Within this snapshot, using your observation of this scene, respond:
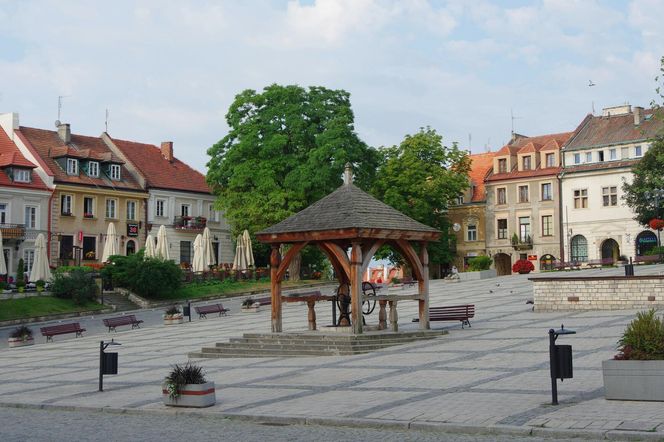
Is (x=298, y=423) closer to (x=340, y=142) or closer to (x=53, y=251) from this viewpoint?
(x=340, y=142)

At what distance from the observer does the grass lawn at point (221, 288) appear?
50344 millimetres

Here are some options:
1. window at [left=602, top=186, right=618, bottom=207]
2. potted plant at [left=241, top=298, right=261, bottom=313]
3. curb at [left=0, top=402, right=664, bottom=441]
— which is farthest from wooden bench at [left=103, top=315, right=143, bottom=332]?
window at [left=602, top=186, right=618, bottom=207]

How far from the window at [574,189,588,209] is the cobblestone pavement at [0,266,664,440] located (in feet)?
122

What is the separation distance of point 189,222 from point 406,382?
167 ft

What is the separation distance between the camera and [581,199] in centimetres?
6600

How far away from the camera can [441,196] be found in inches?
2495

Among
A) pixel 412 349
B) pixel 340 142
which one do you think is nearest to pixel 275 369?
pixel 412 349

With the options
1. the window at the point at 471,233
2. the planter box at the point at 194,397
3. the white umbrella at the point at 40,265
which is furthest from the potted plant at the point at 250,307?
the window at the point at 471,233

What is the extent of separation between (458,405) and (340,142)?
40554 millimetres

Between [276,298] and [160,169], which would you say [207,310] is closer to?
[276,298]

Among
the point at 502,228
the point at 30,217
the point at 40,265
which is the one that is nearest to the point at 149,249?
the point at 40,265

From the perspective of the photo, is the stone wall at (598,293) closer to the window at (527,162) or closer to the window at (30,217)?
the window at (30,217)

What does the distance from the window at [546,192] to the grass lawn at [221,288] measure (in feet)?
74.1

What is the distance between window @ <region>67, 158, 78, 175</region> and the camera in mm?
59031
